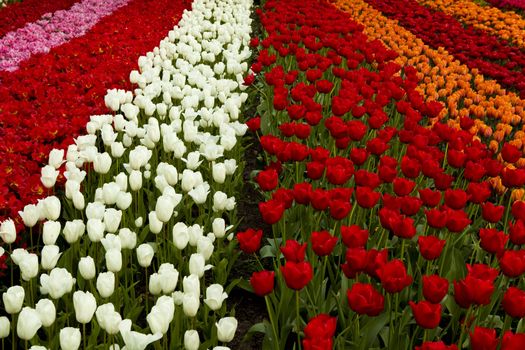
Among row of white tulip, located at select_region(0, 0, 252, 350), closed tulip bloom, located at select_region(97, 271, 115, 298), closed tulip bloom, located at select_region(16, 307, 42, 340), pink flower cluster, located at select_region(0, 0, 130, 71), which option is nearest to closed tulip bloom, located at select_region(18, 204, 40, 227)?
row of white tulip, located at select_region(0, 0, 252, 350)

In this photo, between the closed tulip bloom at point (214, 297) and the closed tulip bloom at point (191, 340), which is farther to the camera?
the closed tulip bloom at point (214, 297)

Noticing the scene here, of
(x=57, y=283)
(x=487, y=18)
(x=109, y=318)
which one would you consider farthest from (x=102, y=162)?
(x=487, y=18)

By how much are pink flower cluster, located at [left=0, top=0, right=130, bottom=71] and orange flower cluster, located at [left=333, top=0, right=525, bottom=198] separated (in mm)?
4378

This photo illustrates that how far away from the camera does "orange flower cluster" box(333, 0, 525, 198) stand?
478 cm

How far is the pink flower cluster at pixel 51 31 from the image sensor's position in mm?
6484

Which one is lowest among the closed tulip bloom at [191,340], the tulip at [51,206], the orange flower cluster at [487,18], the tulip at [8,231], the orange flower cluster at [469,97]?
the orange flower cluster at [487,18]

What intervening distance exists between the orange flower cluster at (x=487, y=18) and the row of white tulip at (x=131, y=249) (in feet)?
23.5

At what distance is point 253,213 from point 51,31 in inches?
225

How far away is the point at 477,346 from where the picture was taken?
1.72 m

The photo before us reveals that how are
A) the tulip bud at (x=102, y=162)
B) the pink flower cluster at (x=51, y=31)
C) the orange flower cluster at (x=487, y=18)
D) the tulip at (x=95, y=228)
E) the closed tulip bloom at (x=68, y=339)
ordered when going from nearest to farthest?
1. the closed tulip bloom at (x=68, y=339)
2. the tulip at (x=95, y=228)
3. the tulip bud at (x=102, y=162)
4. the pink flower cluster at (x=51, y=31)
5. the orange flower cluster at (x=487, y=18)

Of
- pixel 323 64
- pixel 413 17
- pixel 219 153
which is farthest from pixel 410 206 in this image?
pixel 413 17

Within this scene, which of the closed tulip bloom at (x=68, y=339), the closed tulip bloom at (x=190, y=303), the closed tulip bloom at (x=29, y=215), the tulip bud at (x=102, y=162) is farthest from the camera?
the tulip bud at (x=102, y=162)

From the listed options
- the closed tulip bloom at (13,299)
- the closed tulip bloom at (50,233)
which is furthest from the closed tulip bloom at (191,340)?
the closed tulip bloom at (50,233)

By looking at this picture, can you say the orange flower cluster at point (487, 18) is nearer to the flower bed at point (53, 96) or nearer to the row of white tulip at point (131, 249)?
the flower bed at point (53, 96)
